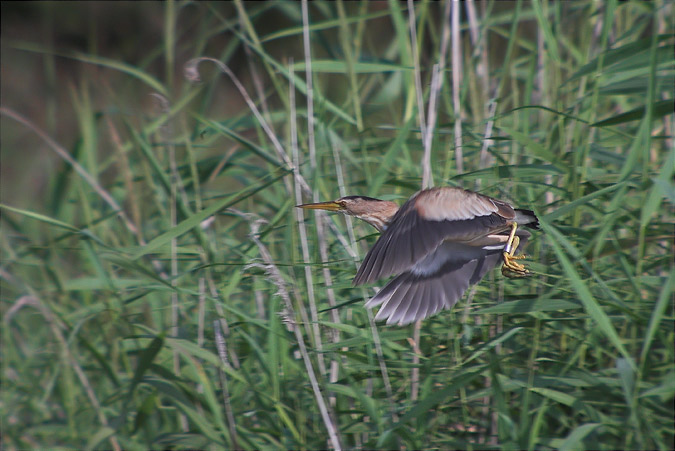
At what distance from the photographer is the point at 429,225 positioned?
59.3 inches

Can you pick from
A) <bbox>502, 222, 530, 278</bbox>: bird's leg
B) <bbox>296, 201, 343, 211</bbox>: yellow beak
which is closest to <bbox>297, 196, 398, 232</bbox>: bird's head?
<bbox>296, 201, 343, 211</bbox>: yellow beak

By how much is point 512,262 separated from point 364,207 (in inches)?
16.2

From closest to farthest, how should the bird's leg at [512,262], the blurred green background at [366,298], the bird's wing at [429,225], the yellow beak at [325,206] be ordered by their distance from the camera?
the bird's wing at [429,225]
the blurred green background at [366,298]
the bird's leg at [512,262]
the yellow beak at [325,206]

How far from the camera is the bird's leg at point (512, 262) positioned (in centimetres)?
165

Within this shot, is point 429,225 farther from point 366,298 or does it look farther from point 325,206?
point 325,206

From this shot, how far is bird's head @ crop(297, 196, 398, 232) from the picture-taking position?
6.01 feet

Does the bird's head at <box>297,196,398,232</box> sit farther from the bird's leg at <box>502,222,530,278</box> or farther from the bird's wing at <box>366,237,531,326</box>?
the bird's leg at <box>502,222,530,278</box>

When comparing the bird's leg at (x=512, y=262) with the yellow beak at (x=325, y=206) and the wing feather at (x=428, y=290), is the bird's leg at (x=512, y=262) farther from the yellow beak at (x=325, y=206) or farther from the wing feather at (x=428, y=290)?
the yellow beak at (x=325, y=206)

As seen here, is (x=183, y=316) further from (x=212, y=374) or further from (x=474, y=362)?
(x=474, y=362)

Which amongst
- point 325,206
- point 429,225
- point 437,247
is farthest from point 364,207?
point 429,225

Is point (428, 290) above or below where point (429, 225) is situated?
below

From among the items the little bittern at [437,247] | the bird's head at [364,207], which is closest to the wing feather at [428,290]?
the little bittern at [437,247]

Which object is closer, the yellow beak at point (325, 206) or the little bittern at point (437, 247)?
the little bittern at point (437, 247)

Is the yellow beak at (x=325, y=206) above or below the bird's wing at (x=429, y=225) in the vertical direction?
above
